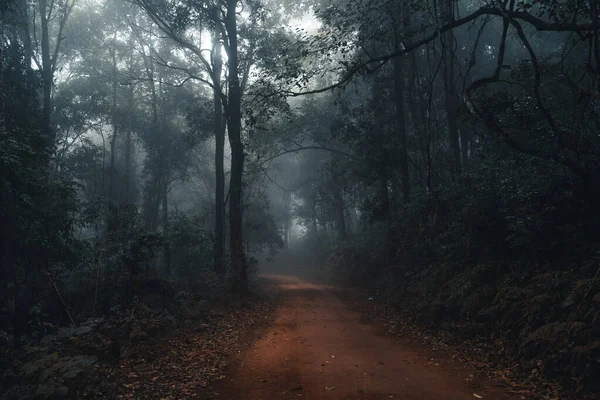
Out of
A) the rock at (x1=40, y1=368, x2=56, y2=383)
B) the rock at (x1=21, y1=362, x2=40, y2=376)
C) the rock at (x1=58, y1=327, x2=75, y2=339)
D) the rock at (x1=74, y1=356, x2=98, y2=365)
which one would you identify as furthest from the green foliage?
the rock at (x1=40, y1=368, x2=56, y2=383)

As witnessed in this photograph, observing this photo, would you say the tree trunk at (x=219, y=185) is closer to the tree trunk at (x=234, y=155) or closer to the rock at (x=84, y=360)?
the tree trunk at (x=234, y=155)

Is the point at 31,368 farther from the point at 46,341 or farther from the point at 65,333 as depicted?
the point at 46,341

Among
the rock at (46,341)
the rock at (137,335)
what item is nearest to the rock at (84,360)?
the rock at (46,341)

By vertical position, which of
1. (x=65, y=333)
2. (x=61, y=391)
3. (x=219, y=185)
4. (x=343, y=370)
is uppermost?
(x=219, y=185)

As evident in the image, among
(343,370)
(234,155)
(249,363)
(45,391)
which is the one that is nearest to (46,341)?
(45,391)

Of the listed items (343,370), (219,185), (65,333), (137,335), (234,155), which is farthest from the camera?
(219,185)

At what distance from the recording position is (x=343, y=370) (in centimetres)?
678

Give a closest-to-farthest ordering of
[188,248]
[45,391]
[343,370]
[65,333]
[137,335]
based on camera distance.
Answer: [45,391], [343,370], [65,333], [137,335], [188,248]

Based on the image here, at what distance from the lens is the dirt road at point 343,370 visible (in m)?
5.79

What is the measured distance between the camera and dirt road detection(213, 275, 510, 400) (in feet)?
→ 19.0

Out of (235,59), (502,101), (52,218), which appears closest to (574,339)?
(502,101)

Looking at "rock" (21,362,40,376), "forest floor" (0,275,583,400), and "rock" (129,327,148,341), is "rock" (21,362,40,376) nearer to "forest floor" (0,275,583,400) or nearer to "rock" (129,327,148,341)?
"forest floor" (0,275,583,400)

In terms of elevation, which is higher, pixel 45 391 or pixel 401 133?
pixel 401 133

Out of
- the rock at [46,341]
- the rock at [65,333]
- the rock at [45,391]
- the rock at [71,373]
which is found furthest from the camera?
the rock at [46,341]
